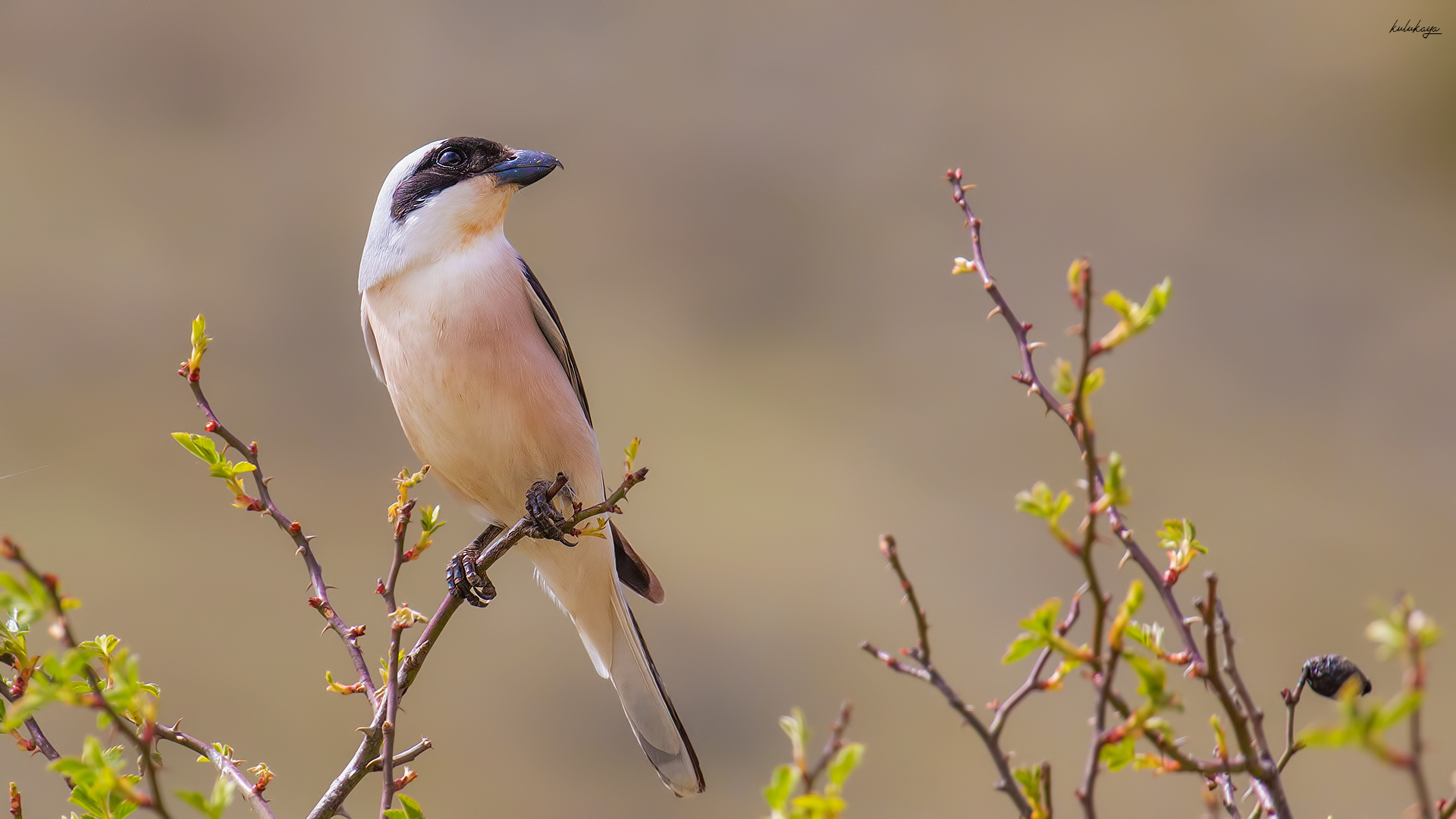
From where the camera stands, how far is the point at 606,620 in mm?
3027

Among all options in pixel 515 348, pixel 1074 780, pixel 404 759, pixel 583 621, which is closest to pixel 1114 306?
pixel 404 759

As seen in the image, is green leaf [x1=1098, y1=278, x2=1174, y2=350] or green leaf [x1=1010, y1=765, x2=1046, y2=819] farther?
green leaf [x1=1010, y1=765, x2=1046, y2=819]

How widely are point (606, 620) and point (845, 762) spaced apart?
201 centimetres

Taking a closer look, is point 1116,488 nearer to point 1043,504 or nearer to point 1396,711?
point 1043,504

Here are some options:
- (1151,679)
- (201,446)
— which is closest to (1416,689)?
(1151,679)

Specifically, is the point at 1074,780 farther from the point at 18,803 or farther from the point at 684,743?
the point at 18,803

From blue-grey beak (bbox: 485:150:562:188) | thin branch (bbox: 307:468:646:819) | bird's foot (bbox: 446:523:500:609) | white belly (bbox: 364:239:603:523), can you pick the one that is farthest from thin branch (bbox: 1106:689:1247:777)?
blue-grey beak (bbox: 485:150:562:188)

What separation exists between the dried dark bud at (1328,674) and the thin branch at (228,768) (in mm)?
1447

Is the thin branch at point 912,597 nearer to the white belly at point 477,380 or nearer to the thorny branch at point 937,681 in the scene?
the thorny branch at point 937,681

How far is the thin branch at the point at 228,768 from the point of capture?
5.29 ft

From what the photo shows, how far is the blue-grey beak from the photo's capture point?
2.81 meters

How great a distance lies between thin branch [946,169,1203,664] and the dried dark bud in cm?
16

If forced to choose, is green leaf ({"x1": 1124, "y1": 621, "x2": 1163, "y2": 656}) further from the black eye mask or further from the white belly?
the black eye mask

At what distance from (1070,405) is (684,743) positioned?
1.88 metres
